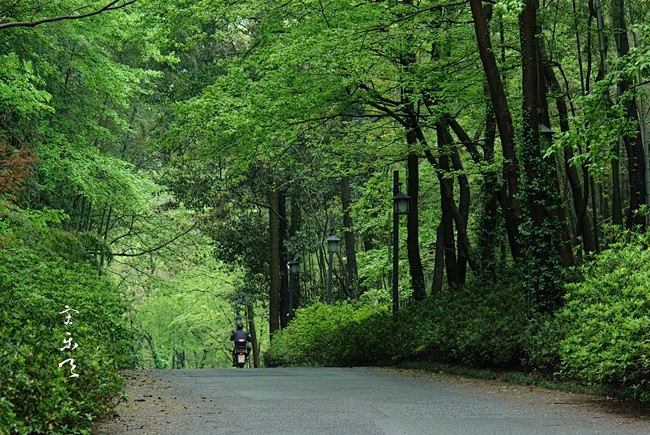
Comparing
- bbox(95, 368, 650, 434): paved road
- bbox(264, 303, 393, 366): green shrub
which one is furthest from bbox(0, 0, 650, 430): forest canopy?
bbox(95, 368, 650, 434): paved road

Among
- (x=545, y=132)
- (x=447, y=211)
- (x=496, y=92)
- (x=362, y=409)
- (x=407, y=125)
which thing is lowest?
(x=362, y=409)

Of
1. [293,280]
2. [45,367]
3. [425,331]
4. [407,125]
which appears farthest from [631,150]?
[293,280]

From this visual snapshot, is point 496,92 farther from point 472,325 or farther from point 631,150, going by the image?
point 631,150

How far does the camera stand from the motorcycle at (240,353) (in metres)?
32.2

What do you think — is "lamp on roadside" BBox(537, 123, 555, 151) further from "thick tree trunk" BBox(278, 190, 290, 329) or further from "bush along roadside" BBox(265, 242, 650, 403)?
"thick tree trunk" BBox(278, 190, 290, 329)

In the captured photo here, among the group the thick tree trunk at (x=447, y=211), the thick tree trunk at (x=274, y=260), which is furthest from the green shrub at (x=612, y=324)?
the thick tree trunk at (x=274, y=260)

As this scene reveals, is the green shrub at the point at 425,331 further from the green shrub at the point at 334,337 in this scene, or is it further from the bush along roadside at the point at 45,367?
the bush along roadside at the point at 45,367

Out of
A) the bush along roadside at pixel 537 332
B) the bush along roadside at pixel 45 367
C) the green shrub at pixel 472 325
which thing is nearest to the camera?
the bush along roadside at pixel 45 367

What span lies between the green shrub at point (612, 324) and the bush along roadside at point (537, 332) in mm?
13

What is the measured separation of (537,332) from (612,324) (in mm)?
2901

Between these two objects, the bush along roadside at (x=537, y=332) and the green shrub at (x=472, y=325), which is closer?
the bush along roadside at (x=537, y=332)

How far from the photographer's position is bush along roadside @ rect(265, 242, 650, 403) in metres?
10.5

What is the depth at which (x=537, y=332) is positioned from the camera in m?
13.8

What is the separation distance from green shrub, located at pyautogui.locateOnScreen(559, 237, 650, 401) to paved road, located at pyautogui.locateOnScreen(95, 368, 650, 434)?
0.39 m
